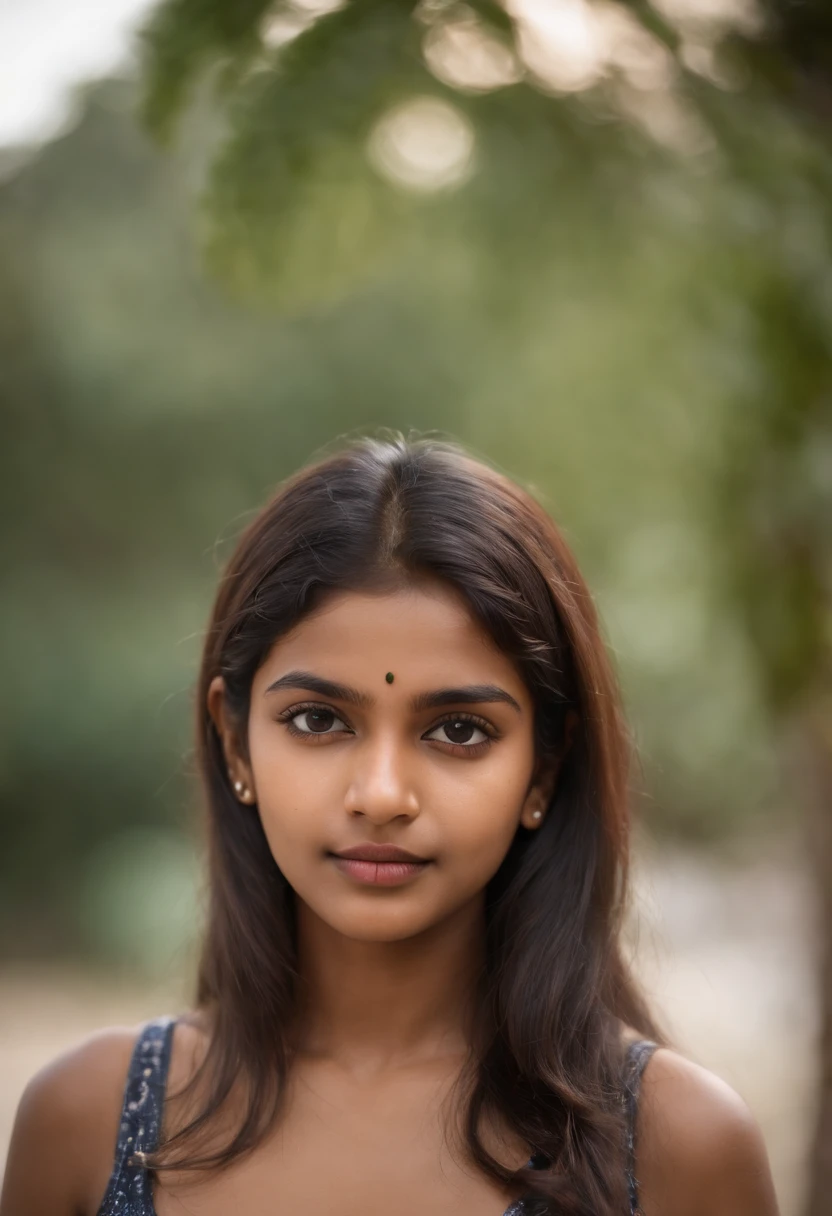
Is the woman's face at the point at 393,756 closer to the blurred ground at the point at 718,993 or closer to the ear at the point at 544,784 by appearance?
the ear at the point at 544,784

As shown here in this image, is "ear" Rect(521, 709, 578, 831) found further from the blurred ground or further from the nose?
the blurred ground

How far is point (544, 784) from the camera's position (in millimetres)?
2125

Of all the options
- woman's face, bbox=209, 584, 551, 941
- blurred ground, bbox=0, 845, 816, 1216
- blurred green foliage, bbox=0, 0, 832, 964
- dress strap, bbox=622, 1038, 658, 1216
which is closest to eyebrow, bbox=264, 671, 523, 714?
woman's face, bbox=209, 584, 551, 941

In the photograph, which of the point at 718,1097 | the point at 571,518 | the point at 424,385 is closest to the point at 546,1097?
the point at 718,1097

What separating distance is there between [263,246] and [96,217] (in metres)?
5.04

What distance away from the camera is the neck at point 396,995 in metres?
2.10

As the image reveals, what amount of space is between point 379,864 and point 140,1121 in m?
0.66

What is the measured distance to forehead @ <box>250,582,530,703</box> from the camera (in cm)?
191

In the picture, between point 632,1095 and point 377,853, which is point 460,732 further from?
point 632,1095

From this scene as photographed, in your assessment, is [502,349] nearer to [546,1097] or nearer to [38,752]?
[546,1097]

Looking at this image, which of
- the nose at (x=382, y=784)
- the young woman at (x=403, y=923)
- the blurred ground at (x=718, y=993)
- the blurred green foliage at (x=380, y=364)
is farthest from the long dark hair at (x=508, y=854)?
the blurred ground at (x=718, y=993)

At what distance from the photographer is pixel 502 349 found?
16.5 ft

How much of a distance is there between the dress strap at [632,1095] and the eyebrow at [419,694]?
619 millimetres

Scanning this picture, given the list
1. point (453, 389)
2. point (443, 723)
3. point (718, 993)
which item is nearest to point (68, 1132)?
point (443, 723)
